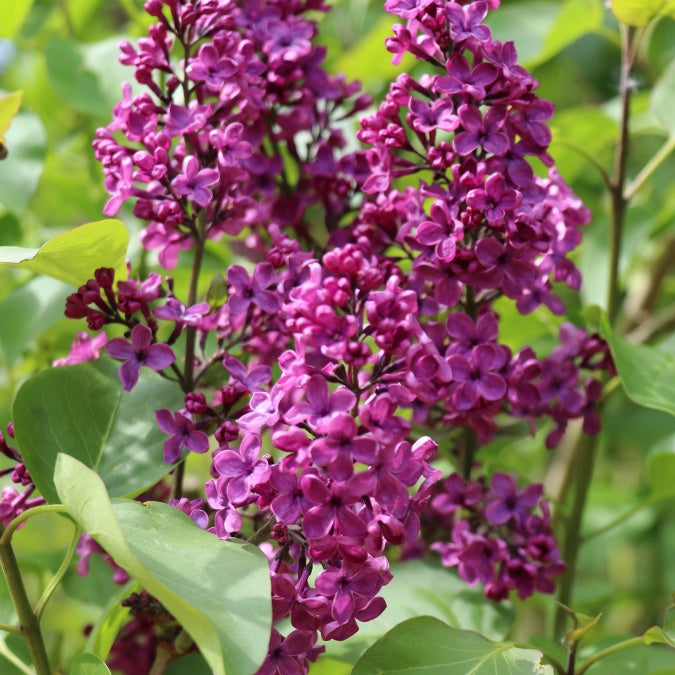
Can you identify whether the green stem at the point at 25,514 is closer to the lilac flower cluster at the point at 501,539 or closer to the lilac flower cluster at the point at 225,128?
the lilac flower cluster at the point at 225,128

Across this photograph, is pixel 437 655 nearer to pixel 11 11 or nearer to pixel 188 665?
pixel 188 665

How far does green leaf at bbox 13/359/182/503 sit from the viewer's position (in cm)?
88

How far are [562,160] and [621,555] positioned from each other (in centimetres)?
153

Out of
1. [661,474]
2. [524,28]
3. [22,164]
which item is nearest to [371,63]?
[524,28]

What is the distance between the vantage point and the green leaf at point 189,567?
62 centimetres

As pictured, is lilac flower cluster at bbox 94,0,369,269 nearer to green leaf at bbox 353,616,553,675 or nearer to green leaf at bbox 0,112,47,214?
green leaf at bbox 0,112,47,214

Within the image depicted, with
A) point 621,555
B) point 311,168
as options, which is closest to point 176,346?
point 311,168

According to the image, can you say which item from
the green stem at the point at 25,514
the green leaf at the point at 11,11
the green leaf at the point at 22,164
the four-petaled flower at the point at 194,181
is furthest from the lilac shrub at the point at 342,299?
the green leaf at the point at 11,11

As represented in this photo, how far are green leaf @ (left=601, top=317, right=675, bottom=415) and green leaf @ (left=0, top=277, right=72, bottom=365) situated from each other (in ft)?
2.01

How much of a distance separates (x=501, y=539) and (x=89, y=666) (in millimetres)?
397

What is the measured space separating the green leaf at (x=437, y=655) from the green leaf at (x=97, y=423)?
0.23 meters

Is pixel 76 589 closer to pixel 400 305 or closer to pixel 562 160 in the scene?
pixel 400 305

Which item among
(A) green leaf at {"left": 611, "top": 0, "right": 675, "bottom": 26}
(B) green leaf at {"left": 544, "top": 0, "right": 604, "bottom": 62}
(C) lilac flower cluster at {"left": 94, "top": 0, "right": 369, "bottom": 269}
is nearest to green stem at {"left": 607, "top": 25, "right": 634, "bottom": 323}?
(A) green leaf at {"left": 611, "top": 0, "right": 675, "bottom": 26}

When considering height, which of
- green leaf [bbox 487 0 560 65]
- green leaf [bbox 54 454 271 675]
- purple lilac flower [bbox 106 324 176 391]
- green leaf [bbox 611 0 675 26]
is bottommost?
green leaf [bbox 54 454 271 675]
